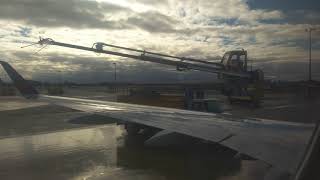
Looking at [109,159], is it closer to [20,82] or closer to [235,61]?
[20,82]

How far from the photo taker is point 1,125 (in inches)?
956

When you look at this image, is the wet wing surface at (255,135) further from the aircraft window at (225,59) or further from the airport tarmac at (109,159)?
the aircraft window at (225,59)

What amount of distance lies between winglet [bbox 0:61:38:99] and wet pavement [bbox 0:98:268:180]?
2.92 meters

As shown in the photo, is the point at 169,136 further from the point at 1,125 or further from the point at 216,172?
the point at 1,125

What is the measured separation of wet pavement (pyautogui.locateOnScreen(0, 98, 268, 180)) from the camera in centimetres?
1116

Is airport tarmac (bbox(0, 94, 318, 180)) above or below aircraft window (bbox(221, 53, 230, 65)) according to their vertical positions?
below

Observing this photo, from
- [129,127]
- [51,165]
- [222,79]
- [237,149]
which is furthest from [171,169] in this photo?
[222,79]

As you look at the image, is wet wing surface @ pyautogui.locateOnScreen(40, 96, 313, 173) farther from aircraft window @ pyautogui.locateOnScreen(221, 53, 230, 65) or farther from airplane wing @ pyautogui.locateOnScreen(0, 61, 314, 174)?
aircraft window @ pyautogui.locateOnScreen(221, 53, 230, 65)

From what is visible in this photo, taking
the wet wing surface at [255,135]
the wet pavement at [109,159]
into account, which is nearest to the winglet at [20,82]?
the wet pavement at [109,159]

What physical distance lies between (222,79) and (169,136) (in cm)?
2742

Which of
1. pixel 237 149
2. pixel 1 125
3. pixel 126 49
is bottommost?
pixel 1 125

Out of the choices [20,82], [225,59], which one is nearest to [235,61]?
[225,59]

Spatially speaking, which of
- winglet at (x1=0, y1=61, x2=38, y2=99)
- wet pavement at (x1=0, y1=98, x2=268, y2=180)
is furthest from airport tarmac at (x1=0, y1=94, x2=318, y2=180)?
winglet at (x1=0, y1=61, x2=38, y2=99)

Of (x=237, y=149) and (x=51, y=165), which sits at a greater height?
(x=237, y=149)
